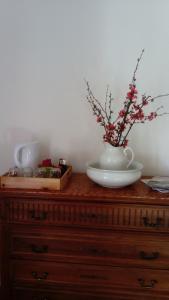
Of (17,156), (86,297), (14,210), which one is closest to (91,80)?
(17,156)

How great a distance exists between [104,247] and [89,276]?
18 centimetres

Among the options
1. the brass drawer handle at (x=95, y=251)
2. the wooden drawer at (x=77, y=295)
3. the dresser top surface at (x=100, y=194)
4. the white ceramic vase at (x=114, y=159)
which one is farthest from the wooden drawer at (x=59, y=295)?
the white ceramic vase at (x=114, y=159)

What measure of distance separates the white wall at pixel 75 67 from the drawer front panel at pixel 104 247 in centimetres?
53

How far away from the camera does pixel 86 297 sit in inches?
56.1

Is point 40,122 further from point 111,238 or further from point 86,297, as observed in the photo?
point 86,297

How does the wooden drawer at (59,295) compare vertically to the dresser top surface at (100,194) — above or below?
below

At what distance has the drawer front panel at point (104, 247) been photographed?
1355mm

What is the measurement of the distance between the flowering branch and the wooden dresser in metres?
0.30

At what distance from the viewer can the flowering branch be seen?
143 cm

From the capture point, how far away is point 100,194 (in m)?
1.34

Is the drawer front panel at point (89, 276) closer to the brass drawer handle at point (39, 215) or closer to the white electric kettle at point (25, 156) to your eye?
the brass drawer handle at point (39, 215)

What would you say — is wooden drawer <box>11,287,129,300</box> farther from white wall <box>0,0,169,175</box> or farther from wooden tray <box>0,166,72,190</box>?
white wall <box>0,0,169,175</box>

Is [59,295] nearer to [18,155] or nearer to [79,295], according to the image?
[79,295]

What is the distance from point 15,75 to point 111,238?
1167mm
